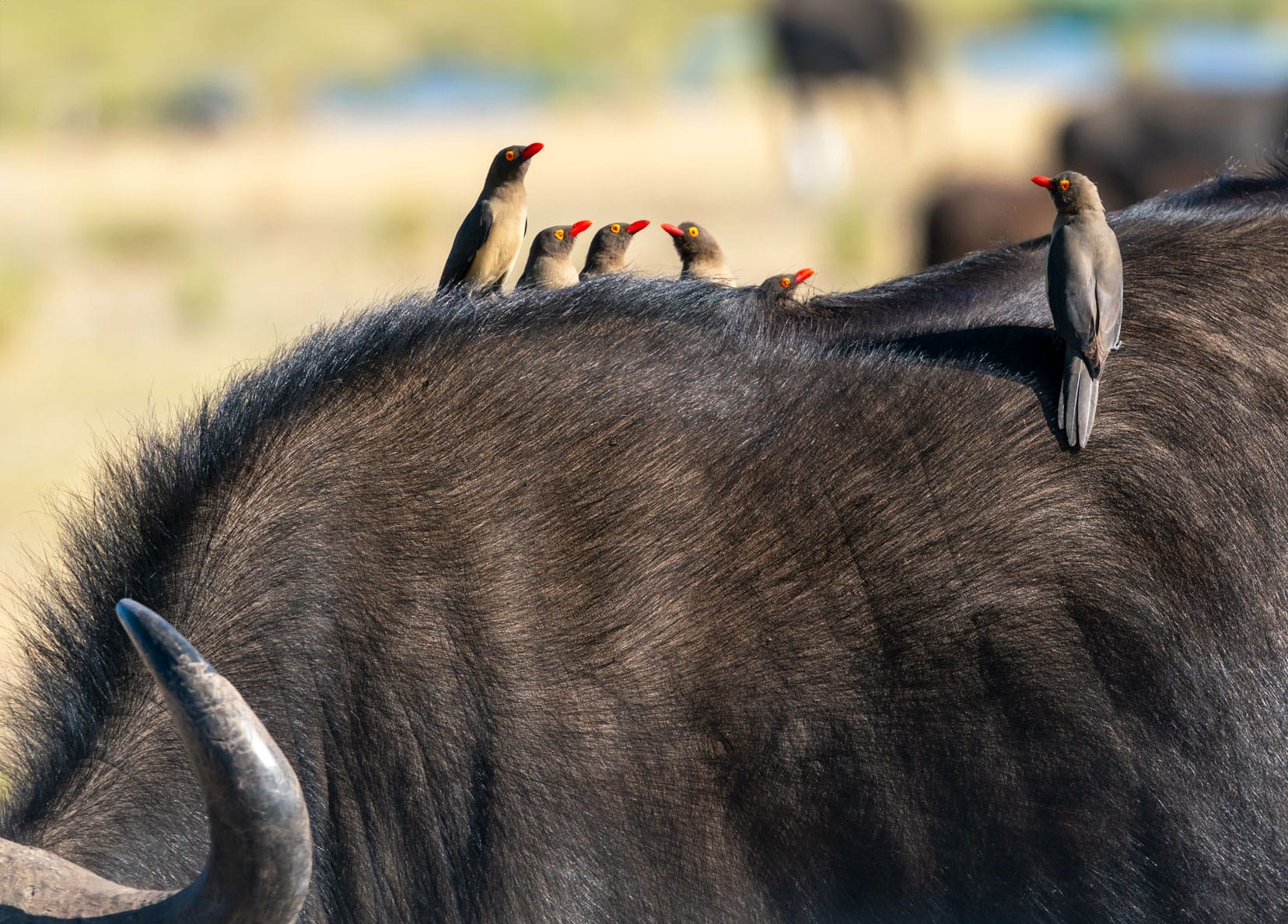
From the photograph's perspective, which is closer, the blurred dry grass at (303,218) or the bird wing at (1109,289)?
the bird wing at (1109,289)

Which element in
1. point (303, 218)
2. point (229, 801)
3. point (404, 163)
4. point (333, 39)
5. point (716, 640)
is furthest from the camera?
point (333, 39)

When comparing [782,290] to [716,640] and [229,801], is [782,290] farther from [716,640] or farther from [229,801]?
[229,801]

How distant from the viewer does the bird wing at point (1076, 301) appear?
304cm

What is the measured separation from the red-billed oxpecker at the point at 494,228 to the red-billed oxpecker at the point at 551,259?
0.06 metres

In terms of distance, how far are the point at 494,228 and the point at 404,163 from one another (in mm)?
24217

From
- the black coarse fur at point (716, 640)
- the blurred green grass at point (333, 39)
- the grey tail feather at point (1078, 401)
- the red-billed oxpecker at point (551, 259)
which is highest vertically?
the red-billed oxpecker at point (551, 259)

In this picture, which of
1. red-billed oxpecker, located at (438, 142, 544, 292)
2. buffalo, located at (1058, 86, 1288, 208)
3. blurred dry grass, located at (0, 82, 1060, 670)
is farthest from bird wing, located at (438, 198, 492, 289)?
buffalo, located at (1058, 86, 1288, 208)

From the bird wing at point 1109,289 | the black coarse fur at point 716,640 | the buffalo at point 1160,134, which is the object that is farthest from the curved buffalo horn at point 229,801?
the buffalo at point 1160,134

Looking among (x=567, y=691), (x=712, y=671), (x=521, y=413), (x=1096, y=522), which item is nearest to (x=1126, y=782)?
(x=1096, y=522)

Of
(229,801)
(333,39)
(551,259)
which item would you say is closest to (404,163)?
(551,259)

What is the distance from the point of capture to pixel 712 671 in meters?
2.99

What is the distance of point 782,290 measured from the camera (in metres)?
3.61

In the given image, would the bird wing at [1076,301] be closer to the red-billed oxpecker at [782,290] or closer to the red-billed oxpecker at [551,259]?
the red-billed oxpecker at [782,290]

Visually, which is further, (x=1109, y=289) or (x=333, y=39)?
(x=333, y=39)
